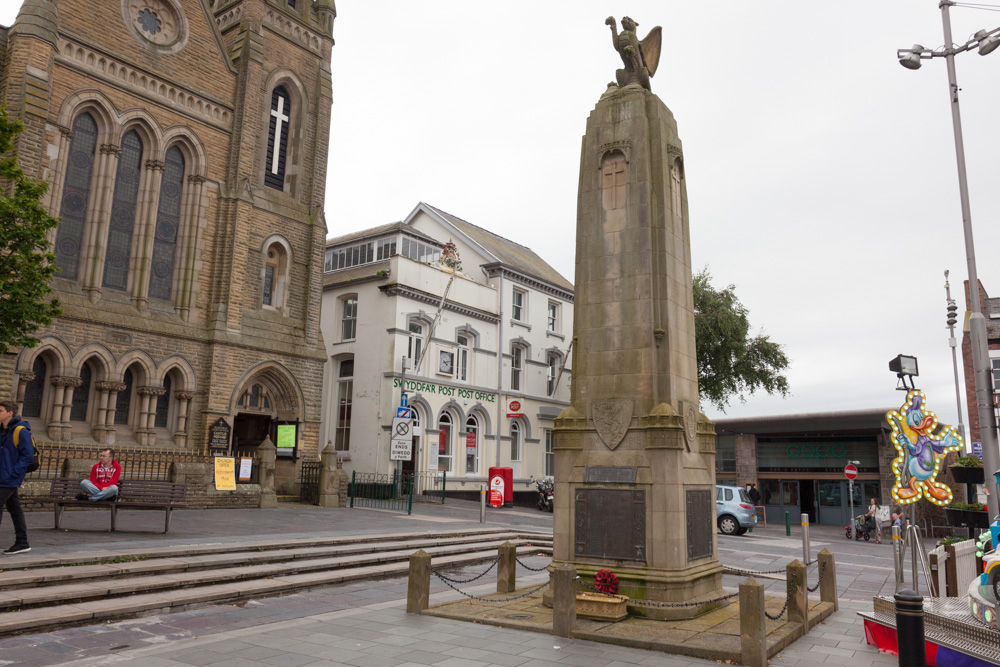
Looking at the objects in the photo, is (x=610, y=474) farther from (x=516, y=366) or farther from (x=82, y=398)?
(x=516, y=366)

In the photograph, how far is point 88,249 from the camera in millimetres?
22672

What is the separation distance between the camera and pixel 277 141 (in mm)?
28281

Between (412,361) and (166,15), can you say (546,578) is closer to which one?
(412,361)

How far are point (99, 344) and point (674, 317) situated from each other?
18.6 m

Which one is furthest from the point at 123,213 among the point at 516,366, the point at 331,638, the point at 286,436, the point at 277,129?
the point at 331,638

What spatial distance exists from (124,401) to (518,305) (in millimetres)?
20006

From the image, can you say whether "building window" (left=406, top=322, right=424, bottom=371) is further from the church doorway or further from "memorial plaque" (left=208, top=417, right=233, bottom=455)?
"memorial plaque" (left=208, top=417, right=233, bottom=455)

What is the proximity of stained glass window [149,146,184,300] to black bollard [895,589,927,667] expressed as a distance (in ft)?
78.5

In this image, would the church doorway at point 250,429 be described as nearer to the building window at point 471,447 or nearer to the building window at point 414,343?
the building window at point 414,343

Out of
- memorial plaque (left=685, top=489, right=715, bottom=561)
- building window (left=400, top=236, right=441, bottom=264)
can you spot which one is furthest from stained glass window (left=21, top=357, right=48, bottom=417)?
memorial plaque (left=685, top=489, right=715, bottom=561)

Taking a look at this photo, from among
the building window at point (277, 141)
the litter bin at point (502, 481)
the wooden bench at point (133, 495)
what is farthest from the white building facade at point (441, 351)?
the wooden bench at point (133, 495)

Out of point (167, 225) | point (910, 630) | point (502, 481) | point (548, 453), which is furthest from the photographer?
point (548, 453)

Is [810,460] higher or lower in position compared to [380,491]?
higher

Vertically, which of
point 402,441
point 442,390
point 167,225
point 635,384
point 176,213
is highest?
point 176,213
